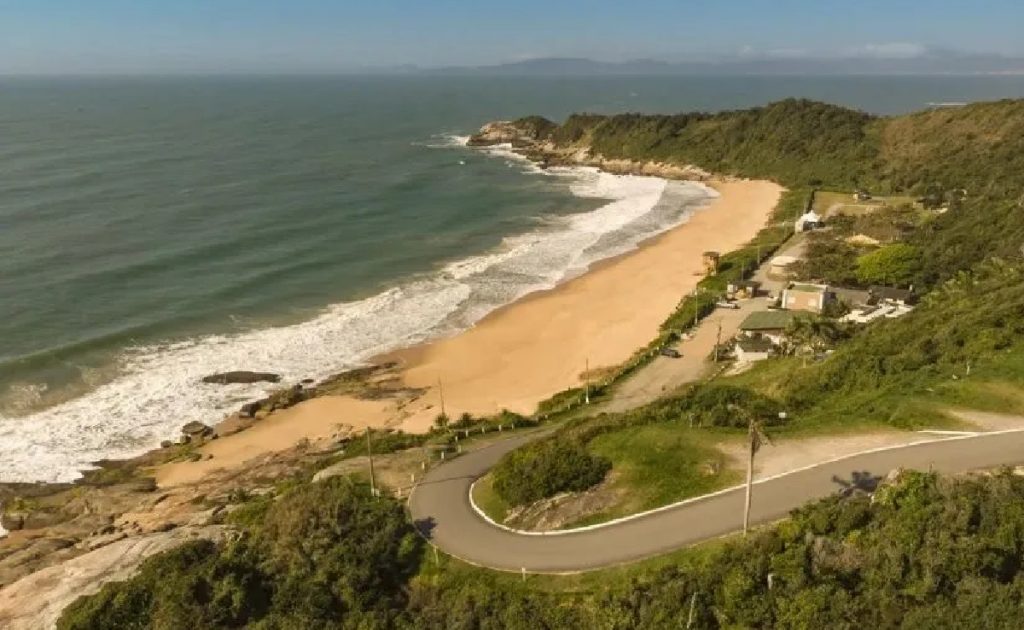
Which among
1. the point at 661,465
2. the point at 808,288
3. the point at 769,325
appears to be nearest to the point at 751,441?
the point at 661,465

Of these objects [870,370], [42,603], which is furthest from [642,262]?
[42,603]

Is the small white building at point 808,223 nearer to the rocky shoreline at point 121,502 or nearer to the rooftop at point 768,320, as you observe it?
the rooftop at point 768,320

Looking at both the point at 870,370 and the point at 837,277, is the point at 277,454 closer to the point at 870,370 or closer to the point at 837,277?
the point at 870,370

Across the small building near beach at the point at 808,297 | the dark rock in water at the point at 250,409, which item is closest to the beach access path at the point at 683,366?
the small building near beach at the point at 808,297

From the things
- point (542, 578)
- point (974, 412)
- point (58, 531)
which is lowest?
point (58, 531)

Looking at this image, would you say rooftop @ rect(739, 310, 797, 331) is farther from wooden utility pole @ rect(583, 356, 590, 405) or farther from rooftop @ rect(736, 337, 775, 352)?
wooden utility pole @ rect(583, 356, 590, 405)

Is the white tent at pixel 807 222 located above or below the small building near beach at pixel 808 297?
above
